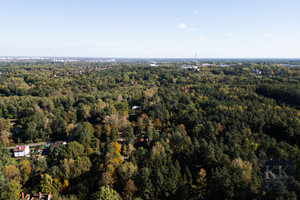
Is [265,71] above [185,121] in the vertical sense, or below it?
above

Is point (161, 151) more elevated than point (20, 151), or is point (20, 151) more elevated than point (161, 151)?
point (161, 151)

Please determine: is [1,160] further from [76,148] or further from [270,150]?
[270,150]

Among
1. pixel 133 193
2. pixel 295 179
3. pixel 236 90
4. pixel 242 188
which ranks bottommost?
pixel 133 193

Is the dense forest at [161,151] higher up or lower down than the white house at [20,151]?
higher up

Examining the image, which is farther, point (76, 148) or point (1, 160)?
point (76, 148)

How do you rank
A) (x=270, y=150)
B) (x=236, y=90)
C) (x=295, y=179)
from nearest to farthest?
(x=295, y=179)
(x=270, y=150)
(x=236, y=90)

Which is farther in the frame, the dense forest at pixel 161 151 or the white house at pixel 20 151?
the white house at pixel 20 151

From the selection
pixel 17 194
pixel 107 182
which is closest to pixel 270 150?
pixel 107 182

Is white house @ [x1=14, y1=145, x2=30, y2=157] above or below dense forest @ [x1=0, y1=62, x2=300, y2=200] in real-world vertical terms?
below

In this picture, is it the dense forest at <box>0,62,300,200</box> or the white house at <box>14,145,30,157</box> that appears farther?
the white house at <box>14,145,30,157</box>

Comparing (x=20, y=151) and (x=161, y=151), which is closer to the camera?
(x=161, y=151)

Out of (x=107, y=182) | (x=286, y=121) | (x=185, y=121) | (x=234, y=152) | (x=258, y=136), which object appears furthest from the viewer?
(x=185, y=121)
